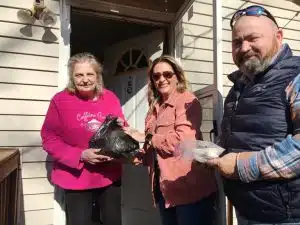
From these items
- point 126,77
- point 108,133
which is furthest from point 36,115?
point 126,77

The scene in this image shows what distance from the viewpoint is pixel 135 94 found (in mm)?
4207

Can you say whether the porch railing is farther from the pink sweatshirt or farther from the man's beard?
the man's beard

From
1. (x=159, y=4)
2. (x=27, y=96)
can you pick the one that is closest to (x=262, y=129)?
(x=27, y=96)

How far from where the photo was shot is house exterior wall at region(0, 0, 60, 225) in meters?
2.91

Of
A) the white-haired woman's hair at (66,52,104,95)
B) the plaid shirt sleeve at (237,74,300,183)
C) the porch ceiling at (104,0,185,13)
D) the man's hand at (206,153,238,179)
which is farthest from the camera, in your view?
the porch ceiling at (104,0,185,13)

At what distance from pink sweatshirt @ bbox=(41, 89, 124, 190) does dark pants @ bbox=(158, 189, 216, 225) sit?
45 centimetres

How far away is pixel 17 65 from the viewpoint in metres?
2.96

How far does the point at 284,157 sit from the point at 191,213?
973mm

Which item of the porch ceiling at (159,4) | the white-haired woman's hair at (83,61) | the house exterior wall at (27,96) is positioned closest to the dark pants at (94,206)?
the house exterior wall at (27,96)

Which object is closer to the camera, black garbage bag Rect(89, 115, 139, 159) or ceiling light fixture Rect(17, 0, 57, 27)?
black garbage bag Rect(89, 115, 139, 159)

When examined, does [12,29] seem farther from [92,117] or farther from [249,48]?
[249,48]

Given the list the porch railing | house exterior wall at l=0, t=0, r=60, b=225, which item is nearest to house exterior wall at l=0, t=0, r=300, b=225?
house exterior wall at l=0, t=0, r=60, b=225

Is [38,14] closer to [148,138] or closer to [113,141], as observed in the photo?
[113,141]

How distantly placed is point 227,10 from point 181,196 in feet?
7.60
